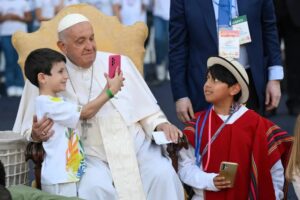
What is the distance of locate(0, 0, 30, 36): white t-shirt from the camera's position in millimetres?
13000

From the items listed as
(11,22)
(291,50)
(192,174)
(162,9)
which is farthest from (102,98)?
(162,9)

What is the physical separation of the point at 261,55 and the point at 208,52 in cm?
36

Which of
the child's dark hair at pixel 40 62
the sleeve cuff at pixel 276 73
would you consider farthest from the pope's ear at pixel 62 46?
the sleeve cuff at pixel 276 73

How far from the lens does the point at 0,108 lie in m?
12.5

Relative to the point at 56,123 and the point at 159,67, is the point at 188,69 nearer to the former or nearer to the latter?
the point at 56,123

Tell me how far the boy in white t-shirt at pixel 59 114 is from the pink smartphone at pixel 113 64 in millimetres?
82

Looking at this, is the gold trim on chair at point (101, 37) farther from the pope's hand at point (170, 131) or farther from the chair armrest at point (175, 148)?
the chair armrest at point (175, 148)

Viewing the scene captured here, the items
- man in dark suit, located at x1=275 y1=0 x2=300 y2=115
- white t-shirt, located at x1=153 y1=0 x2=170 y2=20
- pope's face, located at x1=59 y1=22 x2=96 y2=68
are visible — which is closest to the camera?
pope's face, located at x1=59 y1=22 x2=96 y2=68

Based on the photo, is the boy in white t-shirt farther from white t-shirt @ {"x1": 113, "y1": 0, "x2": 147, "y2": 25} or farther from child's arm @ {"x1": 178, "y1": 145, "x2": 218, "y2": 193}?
white t-shirt @ {"x1": 113, "y1": 0, "x2": 147, "y2": 25}

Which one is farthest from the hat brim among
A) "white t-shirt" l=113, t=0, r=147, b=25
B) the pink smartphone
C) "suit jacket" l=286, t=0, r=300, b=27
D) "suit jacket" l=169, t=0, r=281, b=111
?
"white t-shirt" l=113, t=0, r=147, b=25

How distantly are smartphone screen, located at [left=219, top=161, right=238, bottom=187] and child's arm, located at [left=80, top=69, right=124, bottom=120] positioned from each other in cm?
80

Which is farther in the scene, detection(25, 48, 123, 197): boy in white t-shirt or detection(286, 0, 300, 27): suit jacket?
detection(286, 0, 300, 27): suit jacket

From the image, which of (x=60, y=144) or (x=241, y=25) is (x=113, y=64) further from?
(x=241, y=25)

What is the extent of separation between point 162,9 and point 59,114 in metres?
Result: 7.81
